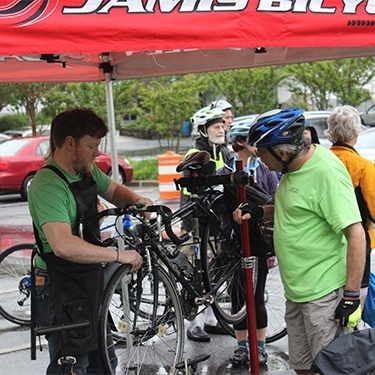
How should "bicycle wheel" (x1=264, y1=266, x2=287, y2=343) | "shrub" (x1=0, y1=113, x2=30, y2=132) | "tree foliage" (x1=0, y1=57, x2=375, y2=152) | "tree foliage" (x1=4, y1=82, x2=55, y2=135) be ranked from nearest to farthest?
"bicycle wheel" (x1=264, y1=266, x2=287, y2=343) < "tree foliage" (x1=4, y1=82, x2=55, y2=135) < "tree foliage" (x1=0, y1=57, x2=375, y2=152) < "shrub" (x1=0, y1=113, x2=30, y2=132)

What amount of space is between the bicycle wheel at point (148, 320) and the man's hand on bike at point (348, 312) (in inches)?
40.6

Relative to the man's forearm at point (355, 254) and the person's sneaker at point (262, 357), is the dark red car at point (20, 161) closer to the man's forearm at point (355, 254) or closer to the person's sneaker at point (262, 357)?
the person's sneaker at point (262, 357)

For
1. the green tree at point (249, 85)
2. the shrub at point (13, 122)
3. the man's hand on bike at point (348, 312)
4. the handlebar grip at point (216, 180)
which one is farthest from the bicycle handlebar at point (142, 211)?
the shrub at point (13, 122)

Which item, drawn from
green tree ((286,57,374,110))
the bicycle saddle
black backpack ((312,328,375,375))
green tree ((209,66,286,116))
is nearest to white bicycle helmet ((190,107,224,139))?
the bicycle saddle

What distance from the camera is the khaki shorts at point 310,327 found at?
3600 millimetres

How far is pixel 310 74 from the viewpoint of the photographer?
26.5 metres

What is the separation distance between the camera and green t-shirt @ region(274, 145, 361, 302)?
11.5 feet

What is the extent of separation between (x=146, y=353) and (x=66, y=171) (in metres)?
1.40

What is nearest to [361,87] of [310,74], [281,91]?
[310,74]

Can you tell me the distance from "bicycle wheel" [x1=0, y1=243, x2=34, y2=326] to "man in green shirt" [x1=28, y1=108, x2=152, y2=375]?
263 centimetres

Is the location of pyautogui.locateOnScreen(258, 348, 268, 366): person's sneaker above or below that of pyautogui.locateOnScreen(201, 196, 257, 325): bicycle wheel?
below

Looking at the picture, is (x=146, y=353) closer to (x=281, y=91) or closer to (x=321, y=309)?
(x=321, y=309)

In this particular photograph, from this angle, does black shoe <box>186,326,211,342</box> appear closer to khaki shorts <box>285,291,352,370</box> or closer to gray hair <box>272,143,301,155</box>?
khaki shorts <box>285,291,352,370</box>

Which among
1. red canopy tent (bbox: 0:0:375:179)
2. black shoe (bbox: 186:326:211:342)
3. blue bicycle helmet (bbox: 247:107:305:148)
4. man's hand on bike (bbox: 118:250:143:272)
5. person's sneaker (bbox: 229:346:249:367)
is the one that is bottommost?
black shoe (bbox: 186:326:211:342)
